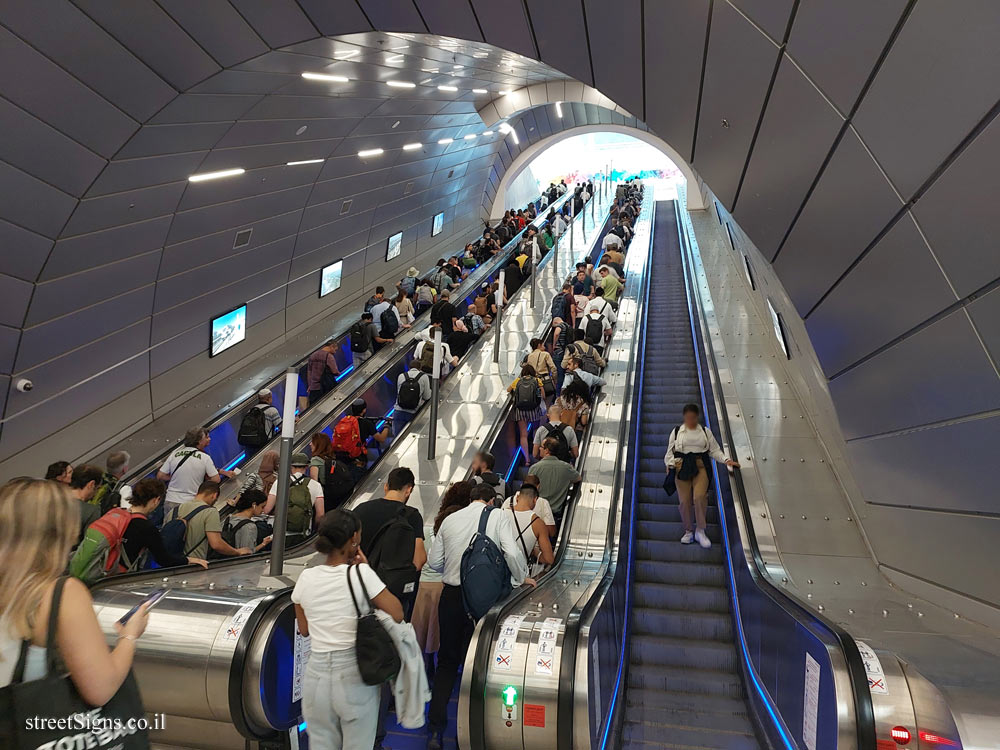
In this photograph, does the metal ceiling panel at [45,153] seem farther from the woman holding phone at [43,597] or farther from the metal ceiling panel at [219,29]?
the woman holding phone at [43,597]

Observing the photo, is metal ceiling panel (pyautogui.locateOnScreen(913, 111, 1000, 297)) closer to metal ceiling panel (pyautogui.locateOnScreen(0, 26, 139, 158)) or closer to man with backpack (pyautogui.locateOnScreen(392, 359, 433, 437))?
man with backpack (pyautogui.locateOnScreen(392, 359, 433, 437))

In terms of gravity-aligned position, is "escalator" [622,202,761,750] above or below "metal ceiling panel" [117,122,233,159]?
below

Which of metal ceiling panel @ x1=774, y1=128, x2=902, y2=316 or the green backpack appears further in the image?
the green backpack

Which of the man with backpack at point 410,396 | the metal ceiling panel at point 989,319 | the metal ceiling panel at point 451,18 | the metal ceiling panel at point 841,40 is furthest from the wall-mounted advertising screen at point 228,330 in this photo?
the metal ceiling panel at point 989,319

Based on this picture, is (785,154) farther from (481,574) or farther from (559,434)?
(481,574)

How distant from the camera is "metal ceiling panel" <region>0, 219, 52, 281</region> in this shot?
25.1 feet

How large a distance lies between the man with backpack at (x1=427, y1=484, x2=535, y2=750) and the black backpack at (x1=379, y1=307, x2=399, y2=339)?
833cm

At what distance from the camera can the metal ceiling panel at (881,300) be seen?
3.71m

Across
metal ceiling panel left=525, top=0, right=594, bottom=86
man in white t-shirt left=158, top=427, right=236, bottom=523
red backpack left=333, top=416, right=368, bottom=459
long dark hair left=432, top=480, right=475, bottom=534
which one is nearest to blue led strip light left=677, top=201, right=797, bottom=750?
long dark hair left=432, top=480, right=475, bottom=534

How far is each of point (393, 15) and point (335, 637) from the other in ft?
25.6

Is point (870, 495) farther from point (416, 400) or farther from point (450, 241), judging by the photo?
point (450, 241)

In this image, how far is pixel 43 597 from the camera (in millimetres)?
1907

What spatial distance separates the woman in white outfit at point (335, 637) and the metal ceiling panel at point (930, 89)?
10.5 ft

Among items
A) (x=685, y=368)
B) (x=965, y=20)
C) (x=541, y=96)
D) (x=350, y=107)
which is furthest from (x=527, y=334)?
(x=541, y=96)
